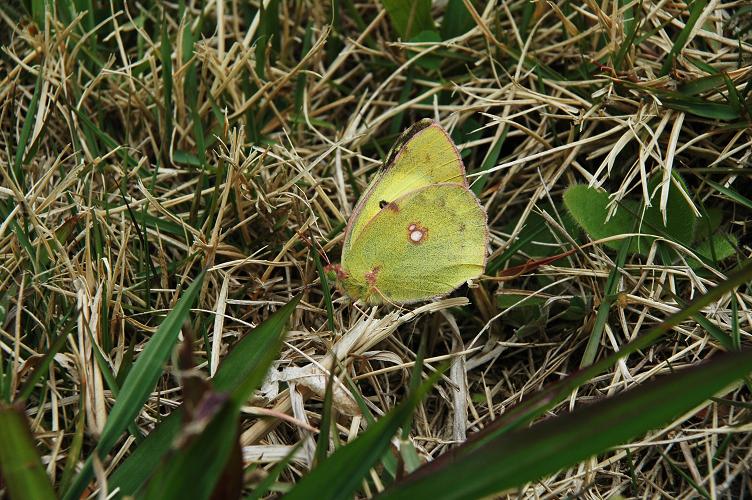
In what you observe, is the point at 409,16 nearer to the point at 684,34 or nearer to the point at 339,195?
the point at 339,195

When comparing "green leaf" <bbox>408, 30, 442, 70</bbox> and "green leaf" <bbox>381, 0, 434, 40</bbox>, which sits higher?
"green leaf" <bbox>381, 0, 434, 40</bbox>

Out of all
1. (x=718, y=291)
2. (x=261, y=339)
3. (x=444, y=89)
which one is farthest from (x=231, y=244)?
(x=718, y=291)

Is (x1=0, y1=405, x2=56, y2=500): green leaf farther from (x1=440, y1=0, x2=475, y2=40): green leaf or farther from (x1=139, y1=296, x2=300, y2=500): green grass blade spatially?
(x1=440, y1=0, x2=475, y2=40): green leaf

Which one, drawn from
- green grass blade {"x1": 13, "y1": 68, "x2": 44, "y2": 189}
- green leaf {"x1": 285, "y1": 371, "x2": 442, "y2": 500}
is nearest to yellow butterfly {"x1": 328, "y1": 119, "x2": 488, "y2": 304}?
green leaf {"x1": 285, "y1": 371, "x2": 442, "y2": 500}

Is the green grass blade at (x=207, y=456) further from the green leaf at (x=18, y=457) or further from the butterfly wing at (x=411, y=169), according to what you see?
the butterfly wing at (x=411, y=169)

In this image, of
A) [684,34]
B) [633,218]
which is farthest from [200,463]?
[684,34]

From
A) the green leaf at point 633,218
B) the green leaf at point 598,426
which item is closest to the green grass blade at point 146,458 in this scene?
the green leaf at point 598,426
